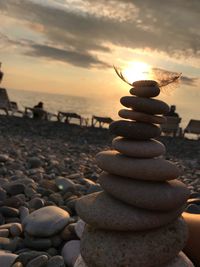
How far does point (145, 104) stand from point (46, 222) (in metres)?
2.42

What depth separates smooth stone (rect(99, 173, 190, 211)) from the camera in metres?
4.11

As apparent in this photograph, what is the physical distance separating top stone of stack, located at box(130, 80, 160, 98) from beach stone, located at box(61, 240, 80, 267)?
83.9 inches

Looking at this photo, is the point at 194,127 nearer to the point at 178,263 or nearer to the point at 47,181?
the point at 47,181

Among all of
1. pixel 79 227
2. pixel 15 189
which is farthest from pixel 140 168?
pixel 15 189

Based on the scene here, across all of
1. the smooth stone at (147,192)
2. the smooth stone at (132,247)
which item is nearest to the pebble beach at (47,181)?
the smooth stone at (147,192)

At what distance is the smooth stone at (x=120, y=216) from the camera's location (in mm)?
4125

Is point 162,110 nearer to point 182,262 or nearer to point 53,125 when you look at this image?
point 182,262

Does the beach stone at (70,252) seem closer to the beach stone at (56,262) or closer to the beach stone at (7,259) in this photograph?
the beach stone at (56,262)

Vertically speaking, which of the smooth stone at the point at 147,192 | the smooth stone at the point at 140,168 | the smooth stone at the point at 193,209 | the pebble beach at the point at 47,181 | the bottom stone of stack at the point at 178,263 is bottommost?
the pebble beach at the point at 47,181

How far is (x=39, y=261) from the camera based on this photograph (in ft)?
16.7

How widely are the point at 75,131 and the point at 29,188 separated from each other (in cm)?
1267

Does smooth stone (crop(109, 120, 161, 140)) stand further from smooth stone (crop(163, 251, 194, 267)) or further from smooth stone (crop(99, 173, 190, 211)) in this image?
smooth stone (crop(163, 251, 194, 267))

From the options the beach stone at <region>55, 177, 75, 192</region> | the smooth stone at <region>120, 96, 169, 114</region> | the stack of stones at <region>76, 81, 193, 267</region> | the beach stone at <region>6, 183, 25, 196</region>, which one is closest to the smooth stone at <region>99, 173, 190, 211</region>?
the stack of stones at <region>76, 81, 193, 267</region>

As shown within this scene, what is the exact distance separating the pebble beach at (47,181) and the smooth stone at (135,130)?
36.3 inches
